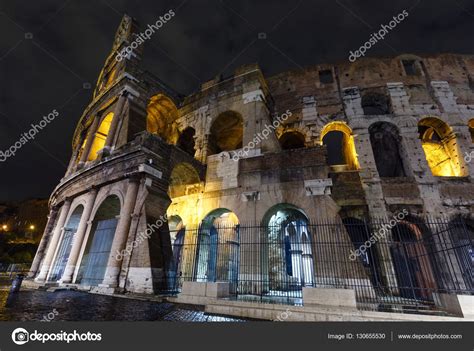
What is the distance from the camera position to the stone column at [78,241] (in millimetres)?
10570

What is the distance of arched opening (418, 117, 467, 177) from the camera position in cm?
1240

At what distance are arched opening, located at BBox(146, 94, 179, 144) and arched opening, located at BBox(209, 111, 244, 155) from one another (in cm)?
304

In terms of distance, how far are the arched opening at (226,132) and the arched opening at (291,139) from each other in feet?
9.47

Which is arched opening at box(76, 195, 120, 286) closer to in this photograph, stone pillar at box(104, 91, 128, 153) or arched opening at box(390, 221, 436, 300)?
stone pillar at box(104, 91, 128, 153)

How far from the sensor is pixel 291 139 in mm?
16344

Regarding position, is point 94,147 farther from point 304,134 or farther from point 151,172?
point 304,134

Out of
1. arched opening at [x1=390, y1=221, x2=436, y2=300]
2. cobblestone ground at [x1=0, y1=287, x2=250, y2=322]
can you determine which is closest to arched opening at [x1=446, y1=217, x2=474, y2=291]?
arched opening at [x1=390, y1=221, x2=436, y2=300]

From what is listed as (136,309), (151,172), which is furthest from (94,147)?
(136,309)
